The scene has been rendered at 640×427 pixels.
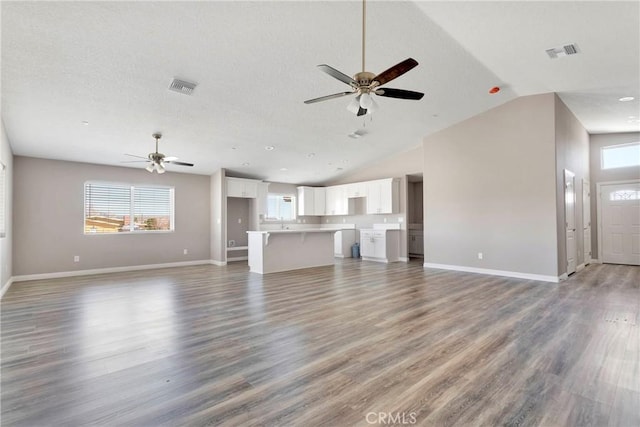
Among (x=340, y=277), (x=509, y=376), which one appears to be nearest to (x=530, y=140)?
(x=340, y=277)

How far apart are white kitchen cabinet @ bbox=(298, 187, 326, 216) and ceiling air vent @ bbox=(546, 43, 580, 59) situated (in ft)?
23.7

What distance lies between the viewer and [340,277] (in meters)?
6.20

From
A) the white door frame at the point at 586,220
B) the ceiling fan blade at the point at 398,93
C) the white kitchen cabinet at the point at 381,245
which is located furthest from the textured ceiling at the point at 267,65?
the white kitchen cabinet at the point at 381,245

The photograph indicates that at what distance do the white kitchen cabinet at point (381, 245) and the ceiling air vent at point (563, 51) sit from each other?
→ 200 inches

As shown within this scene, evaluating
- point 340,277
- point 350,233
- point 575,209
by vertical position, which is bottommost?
point 340,277

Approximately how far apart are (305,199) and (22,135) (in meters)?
6.92

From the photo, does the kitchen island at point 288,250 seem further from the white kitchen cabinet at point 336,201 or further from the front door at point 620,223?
the front door at point 620,223

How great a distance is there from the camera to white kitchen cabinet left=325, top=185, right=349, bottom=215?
10008 mm

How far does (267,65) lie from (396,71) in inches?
80.9

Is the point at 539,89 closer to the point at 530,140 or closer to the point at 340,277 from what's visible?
the point at 530,140

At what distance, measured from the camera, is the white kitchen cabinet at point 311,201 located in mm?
10445

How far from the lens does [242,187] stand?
8.86 meters

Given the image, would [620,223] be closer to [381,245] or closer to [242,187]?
[381,245]

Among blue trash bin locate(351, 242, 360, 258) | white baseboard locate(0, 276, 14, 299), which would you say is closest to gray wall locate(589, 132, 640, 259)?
blue trash bin locate(351, 242, 360, 258)
